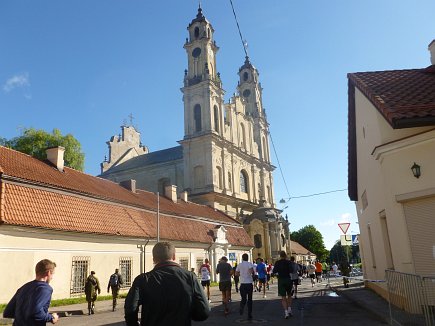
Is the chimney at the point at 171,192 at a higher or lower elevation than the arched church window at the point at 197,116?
lower

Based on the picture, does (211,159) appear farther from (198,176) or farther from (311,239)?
(311,239)

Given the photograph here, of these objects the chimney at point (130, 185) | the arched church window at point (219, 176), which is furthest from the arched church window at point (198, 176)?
the chimney at point (130, 185)

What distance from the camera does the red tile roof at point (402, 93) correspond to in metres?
9.22

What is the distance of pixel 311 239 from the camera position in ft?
300

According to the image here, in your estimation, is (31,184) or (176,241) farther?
(176,241)

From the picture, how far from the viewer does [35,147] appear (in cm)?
4212

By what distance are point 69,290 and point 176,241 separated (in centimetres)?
899

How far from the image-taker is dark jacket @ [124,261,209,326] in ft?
Result: 12.5

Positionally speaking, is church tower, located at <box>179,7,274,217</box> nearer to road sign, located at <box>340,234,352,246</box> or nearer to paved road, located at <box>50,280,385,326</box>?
road sign, located at <box>340,234,352,246</box>

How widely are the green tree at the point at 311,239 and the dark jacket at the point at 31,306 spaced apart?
89439 millimetres

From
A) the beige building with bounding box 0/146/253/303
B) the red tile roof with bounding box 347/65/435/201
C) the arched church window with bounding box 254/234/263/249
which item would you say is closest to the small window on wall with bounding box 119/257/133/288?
the beige building with bounding box 0/146/253/303

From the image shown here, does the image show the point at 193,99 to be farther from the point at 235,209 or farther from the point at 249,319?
the point at 249,319

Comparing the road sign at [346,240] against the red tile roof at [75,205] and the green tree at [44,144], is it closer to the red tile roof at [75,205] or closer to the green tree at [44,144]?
the red tile roof at [75,205]

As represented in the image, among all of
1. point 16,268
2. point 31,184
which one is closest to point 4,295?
point 16,268
